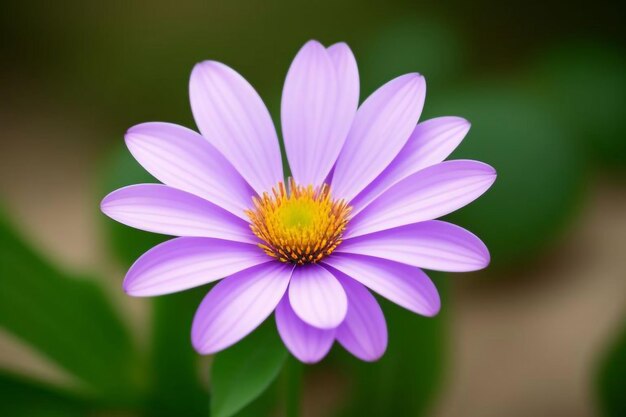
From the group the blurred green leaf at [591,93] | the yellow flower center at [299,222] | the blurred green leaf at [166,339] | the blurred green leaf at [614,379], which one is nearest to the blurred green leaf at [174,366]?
the blurred green leaf at [166,339]

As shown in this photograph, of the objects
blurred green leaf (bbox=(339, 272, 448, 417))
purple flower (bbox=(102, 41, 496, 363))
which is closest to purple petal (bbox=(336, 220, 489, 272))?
purple flower (bbox=(102, 41, 496, 363))

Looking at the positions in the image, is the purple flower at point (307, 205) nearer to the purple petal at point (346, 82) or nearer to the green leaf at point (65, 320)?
the purple petal at point (346, 82)

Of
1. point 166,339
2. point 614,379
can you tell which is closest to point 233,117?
point 166,339

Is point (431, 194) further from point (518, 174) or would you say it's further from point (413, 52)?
point (413, 52)

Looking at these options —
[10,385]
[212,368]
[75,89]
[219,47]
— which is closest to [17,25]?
[75,89]

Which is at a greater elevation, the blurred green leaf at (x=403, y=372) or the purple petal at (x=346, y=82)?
the purple petal at (x=346, y=82)

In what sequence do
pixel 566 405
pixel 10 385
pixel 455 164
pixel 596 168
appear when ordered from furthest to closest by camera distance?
pixel 596 168, pixel 566 405, pixel 10 385, pixel 455 164

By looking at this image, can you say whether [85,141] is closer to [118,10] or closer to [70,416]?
[118,10]

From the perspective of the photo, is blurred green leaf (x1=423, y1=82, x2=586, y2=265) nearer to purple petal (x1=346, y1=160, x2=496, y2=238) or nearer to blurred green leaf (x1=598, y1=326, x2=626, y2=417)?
blurred green leaf (x1=598, y1=326, x2=626, y2=417)
